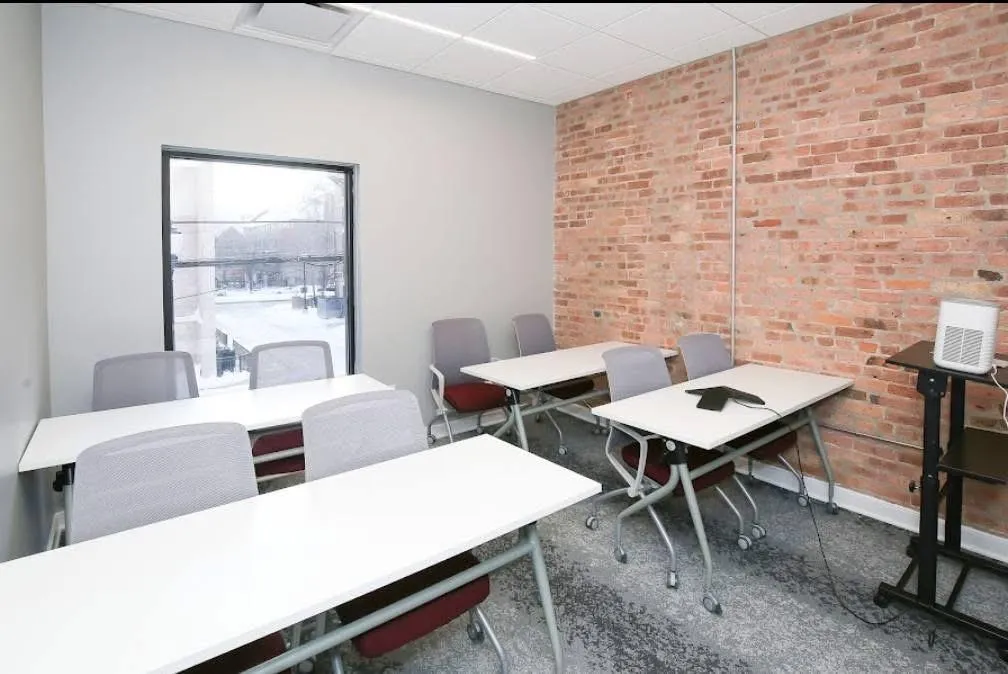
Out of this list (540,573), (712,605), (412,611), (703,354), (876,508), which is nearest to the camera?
(412,611)

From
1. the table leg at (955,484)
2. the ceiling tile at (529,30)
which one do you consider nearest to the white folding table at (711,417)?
the table leg at (955,484)

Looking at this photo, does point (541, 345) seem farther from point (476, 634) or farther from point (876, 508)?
point (476, 634)

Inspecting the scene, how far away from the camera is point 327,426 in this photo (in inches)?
77.0

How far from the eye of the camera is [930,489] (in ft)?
A: 7.28

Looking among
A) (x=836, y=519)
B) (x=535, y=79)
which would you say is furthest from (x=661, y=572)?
(x=535, y=79)

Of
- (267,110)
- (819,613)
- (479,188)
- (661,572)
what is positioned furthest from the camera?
(479,188)

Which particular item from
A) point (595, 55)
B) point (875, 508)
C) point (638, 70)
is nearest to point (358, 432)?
point (875, 508)

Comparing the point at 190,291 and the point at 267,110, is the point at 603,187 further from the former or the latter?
the point at 190,291

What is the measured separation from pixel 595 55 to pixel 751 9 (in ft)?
3.47

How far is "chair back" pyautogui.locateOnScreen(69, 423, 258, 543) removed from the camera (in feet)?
5.02

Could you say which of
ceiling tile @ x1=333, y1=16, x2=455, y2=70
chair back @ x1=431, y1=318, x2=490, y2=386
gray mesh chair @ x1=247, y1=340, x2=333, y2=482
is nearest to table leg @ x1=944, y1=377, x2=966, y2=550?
chair back @ x1=431, y1=318, x2=490, y2=386

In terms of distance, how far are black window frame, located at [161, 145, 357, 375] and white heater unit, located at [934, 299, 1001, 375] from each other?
355cm

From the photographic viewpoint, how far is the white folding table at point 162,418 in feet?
7.03

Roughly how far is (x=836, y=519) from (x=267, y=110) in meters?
4.35
